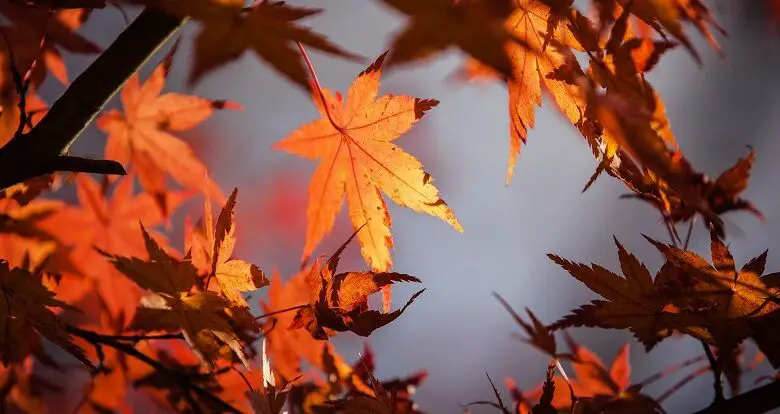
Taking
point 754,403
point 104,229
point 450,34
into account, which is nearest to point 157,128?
point 104,229

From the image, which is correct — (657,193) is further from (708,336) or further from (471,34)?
(471,34)

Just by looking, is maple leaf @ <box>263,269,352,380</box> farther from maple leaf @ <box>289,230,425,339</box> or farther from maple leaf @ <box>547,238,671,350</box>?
maple leaf @ <box>547,238,671,350</box>

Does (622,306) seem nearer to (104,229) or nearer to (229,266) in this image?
(229,266)

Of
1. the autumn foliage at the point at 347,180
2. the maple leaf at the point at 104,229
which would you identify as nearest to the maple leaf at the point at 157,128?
the autumn foliage at the point at 347,180

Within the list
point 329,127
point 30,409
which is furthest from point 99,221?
point 329,127

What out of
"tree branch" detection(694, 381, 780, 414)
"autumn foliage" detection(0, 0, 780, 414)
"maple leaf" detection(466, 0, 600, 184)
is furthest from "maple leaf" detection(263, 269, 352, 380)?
"tree branch" detection(694, 381, 780, 414)

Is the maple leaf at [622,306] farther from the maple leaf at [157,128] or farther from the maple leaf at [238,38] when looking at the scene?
the maple leaf at [157,128]
